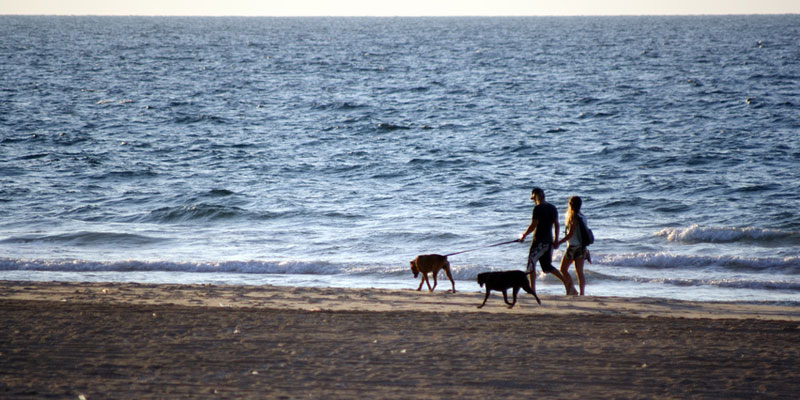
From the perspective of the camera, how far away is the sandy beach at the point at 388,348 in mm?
5539

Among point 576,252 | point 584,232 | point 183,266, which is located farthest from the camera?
point 183,266

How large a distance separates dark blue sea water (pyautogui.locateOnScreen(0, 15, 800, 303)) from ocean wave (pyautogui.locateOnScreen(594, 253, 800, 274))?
4cm

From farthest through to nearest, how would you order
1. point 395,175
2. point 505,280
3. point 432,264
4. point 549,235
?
point 395,175 < point 432,264 < point 549,235 < point 505,280

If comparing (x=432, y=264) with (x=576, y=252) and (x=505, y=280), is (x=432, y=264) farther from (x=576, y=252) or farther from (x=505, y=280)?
(x=576, y=252)

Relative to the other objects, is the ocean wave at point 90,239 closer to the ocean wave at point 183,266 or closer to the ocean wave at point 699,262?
the ocean wave at point 183,266

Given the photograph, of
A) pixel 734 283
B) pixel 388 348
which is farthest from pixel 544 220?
pixel 734 283

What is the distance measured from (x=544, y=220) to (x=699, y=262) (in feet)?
16.3

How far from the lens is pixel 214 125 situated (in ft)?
100

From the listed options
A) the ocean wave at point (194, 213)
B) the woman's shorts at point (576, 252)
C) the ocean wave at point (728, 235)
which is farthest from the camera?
the ocean wave at point (194, 213)

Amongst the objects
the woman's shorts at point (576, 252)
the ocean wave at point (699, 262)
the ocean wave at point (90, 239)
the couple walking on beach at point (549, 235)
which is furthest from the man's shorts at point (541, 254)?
the ocean wave at point (90, 239)

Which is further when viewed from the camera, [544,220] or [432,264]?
[432,264]

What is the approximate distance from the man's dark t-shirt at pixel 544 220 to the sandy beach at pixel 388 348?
2.55 feet

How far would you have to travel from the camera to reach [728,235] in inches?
544

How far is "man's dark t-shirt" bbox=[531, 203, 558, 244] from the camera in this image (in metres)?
8.53
